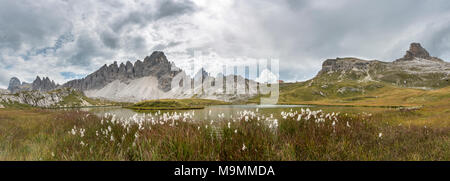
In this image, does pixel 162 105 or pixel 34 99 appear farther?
pixel 34 99

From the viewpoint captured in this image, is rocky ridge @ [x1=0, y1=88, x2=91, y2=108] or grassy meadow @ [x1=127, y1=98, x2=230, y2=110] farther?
rocky ridge @ [x1=0, y1=88, x2=91, y2=108]

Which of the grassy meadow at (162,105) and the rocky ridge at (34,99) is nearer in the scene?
the grassy meadow at (162,105)

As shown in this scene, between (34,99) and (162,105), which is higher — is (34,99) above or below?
above

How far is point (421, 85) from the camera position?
653 feet
